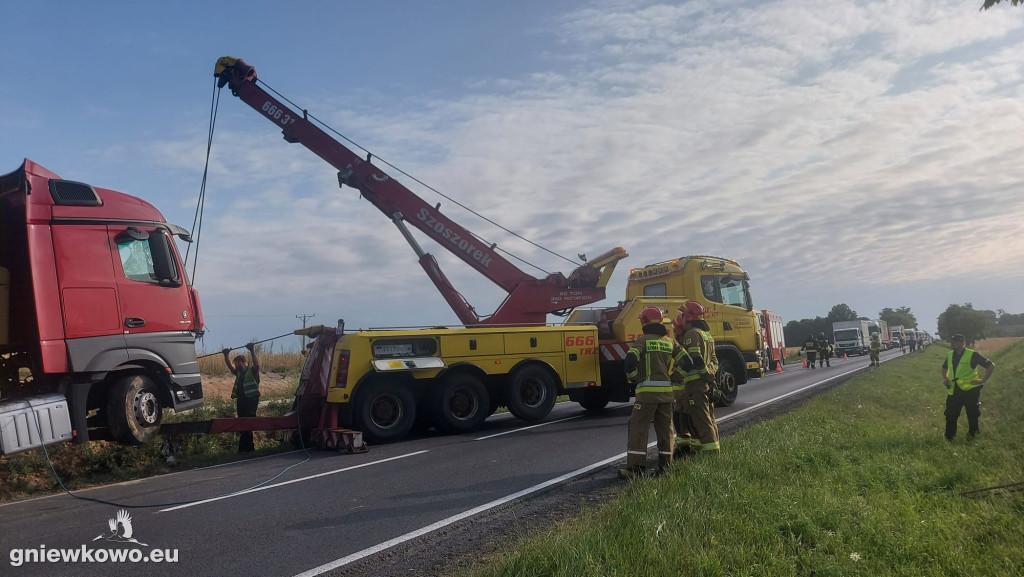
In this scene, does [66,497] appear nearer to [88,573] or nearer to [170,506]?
[170,506]

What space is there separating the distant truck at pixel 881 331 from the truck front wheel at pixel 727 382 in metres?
39.4

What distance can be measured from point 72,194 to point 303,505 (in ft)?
16.0

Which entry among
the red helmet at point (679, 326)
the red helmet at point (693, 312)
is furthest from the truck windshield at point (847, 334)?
the red helmet at point (693, 312)

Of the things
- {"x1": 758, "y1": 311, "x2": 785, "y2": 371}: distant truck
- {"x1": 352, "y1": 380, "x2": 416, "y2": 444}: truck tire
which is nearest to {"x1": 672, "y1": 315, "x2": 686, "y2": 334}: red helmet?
{"x1": 352, "y1": 380, "x2": 416, "y2": 444}: truck tire

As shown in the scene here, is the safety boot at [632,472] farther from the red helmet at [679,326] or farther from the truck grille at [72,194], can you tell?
the truck grille at [72,194]

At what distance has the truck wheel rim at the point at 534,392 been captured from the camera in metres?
12.1

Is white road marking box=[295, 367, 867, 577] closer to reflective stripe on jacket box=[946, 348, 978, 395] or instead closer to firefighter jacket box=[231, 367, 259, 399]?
reflective stripe on jacket box=[946, 348, 978, 395]

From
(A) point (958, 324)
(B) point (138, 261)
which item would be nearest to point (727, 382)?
(B) point (138, 261)

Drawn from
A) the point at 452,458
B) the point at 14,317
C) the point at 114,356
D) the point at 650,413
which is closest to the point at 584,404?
the point at 452,458

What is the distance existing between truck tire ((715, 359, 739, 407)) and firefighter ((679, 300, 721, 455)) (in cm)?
602

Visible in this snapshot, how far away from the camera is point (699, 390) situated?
7.57 m

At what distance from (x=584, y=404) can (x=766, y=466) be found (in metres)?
7.23

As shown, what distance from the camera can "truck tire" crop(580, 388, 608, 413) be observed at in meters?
13.3

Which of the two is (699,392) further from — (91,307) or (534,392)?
(91,307)
